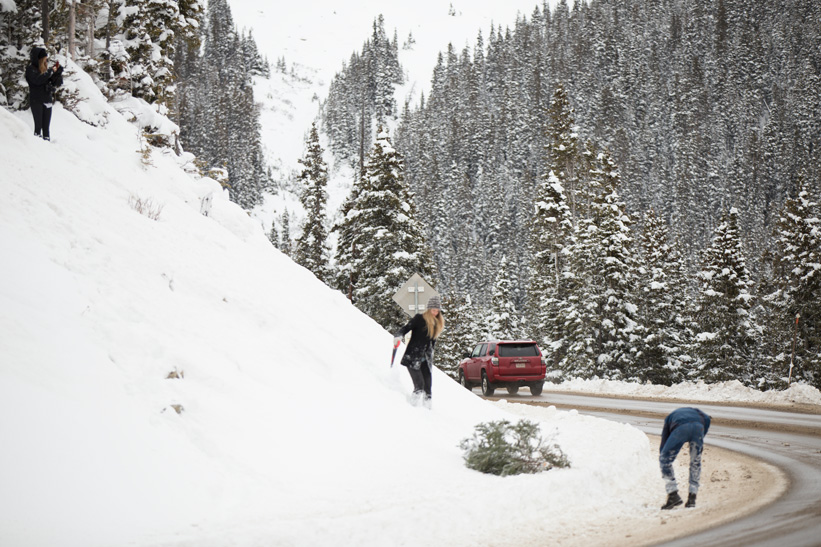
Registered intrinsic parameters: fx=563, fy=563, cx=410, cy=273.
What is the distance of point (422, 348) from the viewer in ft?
28.9

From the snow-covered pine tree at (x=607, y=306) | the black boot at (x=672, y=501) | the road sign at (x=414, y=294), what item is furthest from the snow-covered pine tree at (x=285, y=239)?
the black boot at (x=672, y=501)

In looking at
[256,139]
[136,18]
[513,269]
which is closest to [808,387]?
[136,18]

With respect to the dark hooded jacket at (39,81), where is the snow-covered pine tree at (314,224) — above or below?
above

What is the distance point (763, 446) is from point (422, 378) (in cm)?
684

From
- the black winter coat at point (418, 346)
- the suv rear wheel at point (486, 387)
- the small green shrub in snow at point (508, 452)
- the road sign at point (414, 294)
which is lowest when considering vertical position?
Answer: the suv rear wheel at point (486, 387)

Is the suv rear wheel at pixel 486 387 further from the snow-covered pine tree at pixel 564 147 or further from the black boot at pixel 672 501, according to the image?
the snow-covered pine tree at pixel 564 147

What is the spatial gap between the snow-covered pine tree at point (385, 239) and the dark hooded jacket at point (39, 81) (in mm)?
19939

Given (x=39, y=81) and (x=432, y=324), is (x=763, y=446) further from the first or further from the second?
(x=39, y=81)

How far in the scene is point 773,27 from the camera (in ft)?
426

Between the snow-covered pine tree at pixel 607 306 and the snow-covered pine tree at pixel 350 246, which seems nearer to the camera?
the snow-covered pine tree at pixel 607 306

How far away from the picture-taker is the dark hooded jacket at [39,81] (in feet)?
32.4

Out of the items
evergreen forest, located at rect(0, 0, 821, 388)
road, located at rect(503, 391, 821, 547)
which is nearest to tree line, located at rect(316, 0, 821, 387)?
evergreen forest, located at rect(0, 0, 821, 388)

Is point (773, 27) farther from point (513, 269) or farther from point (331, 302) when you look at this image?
point (331, 302)

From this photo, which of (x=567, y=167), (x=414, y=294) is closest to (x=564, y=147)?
(x=567, y=167)
